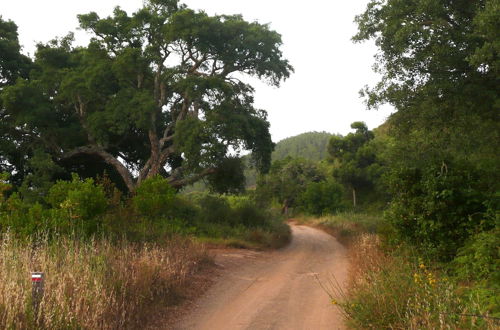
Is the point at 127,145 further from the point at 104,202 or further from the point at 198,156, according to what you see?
the point at 104,202

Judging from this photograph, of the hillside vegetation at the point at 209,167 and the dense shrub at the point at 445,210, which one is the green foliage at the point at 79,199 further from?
the dense shrub at the point at 445,210

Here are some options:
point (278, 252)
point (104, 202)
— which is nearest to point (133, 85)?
point (278, 252)

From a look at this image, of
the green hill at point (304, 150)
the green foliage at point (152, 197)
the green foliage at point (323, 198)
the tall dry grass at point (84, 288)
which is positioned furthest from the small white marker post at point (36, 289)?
the green hill at point (304, 150)

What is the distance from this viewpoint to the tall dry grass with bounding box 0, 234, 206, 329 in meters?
4.69

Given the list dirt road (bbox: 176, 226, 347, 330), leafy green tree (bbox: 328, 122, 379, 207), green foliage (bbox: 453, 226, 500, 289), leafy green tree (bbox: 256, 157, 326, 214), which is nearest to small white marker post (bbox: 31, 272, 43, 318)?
dirt road (bbox: 176, 226, 347, 330)

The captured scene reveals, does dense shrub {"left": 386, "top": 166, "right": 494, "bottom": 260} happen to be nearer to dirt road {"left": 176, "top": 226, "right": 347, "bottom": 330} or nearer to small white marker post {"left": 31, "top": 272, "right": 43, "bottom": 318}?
dirt road {"left": 176, "top": 226, "right": 347, "bottom": 330}

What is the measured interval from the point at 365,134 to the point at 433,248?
51.0 meters

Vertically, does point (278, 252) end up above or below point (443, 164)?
below

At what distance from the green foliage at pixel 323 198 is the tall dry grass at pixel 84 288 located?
44.3 m

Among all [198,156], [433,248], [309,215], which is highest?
[198,156]

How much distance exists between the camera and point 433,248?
28.5ft

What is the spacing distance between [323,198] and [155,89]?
33.6m

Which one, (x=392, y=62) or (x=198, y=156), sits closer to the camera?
(x=392, y=62)

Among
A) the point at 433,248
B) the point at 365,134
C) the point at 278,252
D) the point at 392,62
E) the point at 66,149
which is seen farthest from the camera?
the point at 365,134
